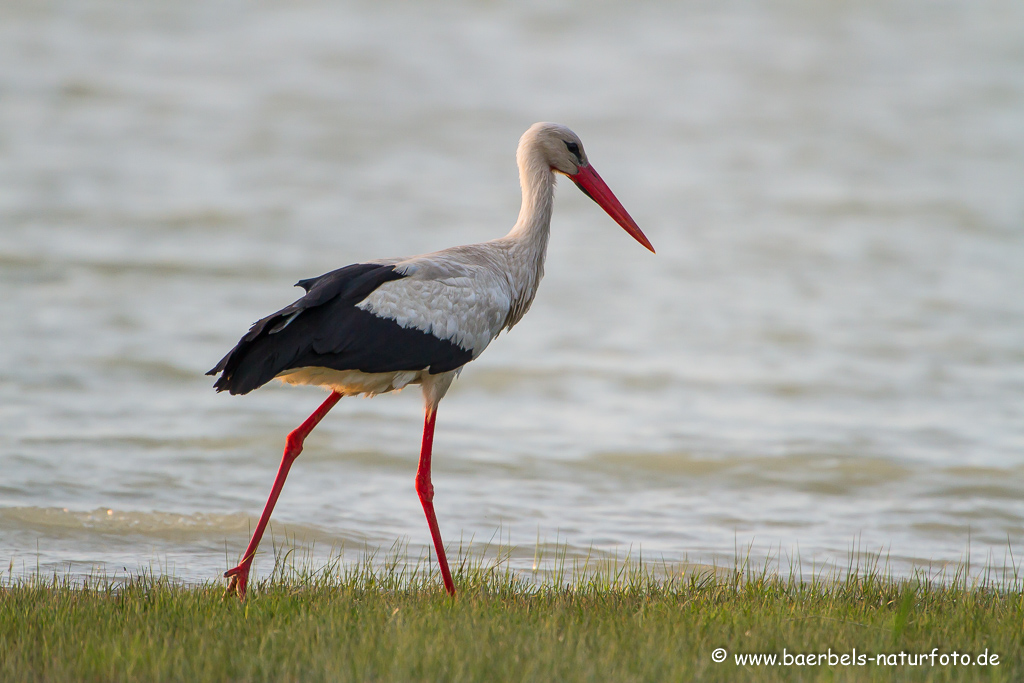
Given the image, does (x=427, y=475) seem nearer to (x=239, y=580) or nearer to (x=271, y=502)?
(x=271, y=502)

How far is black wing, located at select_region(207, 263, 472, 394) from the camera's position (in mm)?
5375

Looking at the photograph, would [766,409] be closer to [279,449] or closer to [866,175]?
[279,449]

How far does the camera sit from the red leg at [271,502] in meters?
5.31

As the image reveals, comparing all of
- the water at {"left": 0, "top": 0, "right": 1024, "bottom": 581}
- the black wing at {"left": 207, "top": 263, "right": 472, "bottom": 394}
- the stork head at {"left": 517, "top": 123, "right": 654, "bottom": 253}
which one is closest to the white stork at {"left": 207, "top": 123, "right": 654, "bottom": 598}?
the black wing at {"left": 207, "top": 263, "right": 472, "bottom": 394}

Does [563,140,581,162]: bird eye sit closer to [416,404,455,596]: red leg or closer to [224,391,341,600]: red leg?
[416,404,455,596]: red leg

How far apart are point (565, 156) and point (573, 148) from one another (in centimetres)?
11

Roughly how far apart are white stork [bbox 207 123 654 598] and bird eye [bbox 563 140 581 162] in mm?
419

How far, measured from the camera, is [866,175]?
75.2 ft

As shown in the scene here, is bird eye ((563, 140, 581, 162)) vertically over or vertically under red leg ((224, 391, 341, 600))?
over

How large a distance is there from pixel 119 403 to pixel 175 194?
9.05 m

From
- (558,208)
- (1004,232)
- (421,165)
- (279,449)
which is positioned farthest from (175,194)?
(1004,232)

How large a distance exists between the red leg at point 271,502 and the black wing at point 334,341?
481 millimetres

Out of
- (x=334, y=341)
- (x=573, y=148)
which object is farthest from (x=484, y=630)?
(x=573, y=148)

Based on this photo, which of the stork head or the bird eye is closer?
the stork head
